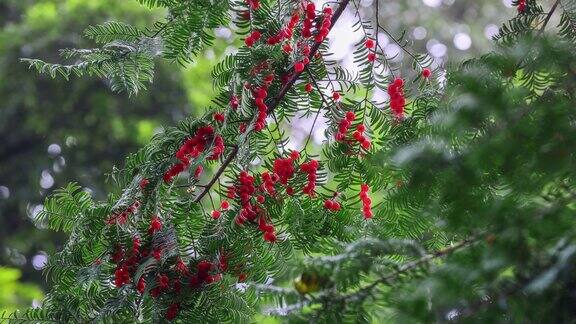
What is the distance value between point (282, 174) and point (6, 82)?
3.32 metres

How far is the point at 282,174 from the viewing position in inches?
40.5

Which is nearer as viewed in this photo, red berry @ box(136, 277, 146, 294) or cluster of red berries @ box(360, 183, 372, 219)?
red berry @ box(136, 277, 146, 294)

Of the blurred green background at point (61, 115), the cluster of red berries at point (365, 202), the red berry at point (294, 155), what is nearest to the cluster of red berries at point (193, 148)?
the red berry at point (294, 155)

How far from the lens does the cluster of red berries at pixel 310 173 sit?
103 cm

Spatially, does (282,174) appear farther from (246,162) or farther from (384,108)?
(384,108)

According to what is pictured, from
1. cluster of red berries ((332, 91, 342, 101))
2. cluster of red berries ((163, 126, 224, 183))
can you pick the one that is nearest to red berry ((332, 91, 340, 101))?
cluster of red berries ((332, 91, 342, 101))

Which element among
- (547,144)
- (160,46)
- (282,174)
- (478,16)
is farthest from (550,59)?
(478,16)

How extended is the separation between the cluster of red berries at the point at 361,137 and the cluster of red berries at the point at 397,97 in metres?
0.07

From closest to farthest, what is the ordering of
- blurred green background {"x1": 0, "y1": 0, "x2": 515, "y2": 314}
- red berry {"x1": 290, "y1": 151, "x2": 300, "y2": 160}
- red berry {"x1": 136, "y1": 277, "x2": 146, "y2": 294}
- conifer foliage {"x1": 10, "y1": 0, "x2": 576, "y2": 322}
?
1. conifer foliage {"x1": 10, "y1": 0, "x2": 576, "y2": 322}
2. red berry {"x1": 136, "y1": 277, "x2": 146, "y2": 294}
3. red berry {"x1": 290, "y1": 151, "x2": 300, "y2": 160}
4. blurred green background {"x1": 0, "y1": 0, "x2": 515, "y2": 314}

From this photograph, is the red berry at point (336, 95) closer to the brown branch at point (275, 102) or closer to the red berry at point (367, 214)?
the brown branch at point (275, 102)

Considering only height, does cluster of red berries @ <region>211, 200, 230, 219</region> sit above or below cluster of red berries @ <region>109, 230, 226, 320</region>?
above

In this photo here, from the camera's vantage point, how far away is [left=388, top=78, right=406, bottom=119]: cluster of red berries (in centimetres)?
112

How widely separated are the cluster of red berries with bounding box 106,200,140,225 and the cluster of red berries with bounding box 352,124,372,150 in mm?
312

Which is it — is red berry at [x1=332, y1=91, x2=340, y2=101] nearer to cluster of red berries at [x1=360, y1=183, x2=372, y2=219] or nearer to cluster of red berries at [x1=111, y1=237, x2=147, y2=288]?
cluster of red berries at [x1=360, y1=183, x2=372, y2=219]
